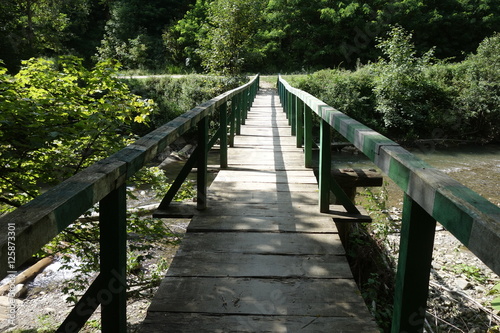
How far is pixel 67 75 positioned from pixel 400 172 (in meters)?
4.37

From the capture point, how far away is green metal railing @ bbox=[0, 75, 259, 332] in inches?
32.6

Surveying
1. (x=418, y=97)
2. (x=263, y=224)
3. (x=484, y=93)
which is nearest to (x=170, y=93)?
(x=418, y=97)

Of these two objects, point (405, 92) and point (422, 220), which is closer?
point (422, 220)

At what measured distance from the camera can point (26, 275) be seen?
6.53 m

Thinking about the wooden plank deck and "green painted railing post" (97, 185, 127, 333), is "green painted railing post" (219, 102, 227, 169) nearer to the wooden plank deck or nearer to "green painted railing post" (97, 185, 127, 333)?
the wooden plank deck

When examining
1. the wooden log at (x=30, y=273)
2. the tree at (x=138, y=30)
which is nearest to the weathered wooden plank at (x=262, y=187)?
the wooden log at (x=30, y=273)

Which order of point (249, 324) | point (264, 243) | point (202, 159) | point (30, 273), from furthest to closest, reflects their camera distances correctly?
1. point (30, 273)
2. point (202, 159)
3. point (264, 243)
4. point (249, 324)

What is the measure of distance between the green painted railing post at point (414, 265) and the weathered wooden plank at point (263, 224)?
169cm

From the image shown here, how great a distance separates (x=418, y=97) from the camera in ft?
65.5

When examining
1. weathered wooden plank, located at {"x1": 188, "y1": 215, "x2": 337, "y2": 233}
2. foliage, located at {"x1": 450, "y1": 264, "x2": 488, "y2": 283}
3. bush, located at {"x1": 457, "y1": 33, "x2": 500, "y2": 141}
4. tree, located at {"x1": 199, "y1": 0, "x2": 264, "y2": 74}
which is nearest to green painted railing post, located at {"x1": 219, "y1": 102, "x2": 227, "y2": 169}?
weathered wooden plank, located at {"x1": 188, "y1": 215, "x2": 337, "y2": 233}

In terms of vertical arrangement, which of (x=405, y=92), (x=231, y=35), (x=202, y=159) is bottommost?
(x=202, y=159)

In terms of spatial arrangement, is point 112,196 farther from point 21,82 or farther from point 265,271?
point 21,82

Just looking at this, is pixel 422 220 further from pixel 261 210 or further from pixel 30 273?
pixel 30 273

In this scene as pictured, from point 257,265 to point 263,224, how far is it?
0.68 meters
